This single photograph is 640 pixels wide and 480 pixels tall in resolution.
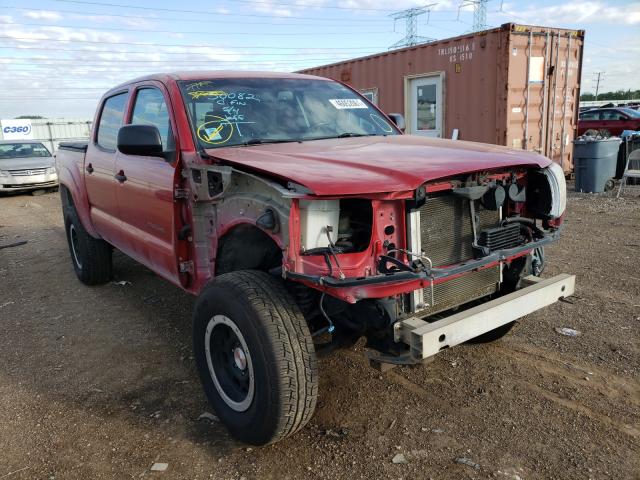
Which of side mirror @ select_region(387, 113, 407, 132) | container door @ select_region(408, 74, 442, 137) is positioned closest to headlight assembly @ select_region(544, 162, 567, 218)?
side mirror @ select_region(387, 113, 407, 132)

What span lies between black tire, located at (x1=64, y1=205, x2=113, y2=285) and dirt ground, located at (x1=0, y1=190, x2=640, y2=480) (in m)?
0.71

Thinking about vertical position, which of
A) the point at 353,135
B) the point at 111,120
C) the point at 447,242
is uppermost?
the point at 111,120

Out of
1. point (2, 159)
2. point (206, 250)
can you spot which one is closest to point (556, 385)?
point (206, 250)

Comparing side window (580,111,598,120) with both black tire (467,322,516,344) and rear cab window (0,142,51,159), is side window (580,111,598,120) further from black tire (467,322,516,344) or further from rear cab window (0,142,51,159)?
rear cab window (0,142,51,159)

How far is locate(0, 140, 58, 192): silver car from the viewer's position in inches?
539

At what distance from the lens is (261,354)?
250 centimetres

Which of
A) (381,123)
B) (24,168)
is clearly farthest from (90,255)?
(24,168)

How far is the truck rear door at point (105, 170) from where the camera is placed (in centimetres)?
451

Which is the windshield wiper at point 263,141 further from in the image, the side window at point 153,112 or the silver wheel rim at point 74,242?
the silver wheel rim at point 74,242

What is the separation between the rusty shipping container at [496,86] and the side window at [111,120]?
7.63 m

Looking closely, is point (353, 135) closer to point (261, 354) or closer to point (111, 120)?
point (261, 354)

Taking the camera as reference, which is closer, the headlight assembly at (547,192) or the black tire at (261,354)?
the black tire at (261,354)

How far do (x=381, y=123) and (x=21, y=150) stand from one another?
1396 centimetres

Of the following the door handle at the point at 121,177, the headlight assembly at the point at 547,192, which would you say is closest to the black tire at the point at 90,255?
the door handle at the point at 121,177
